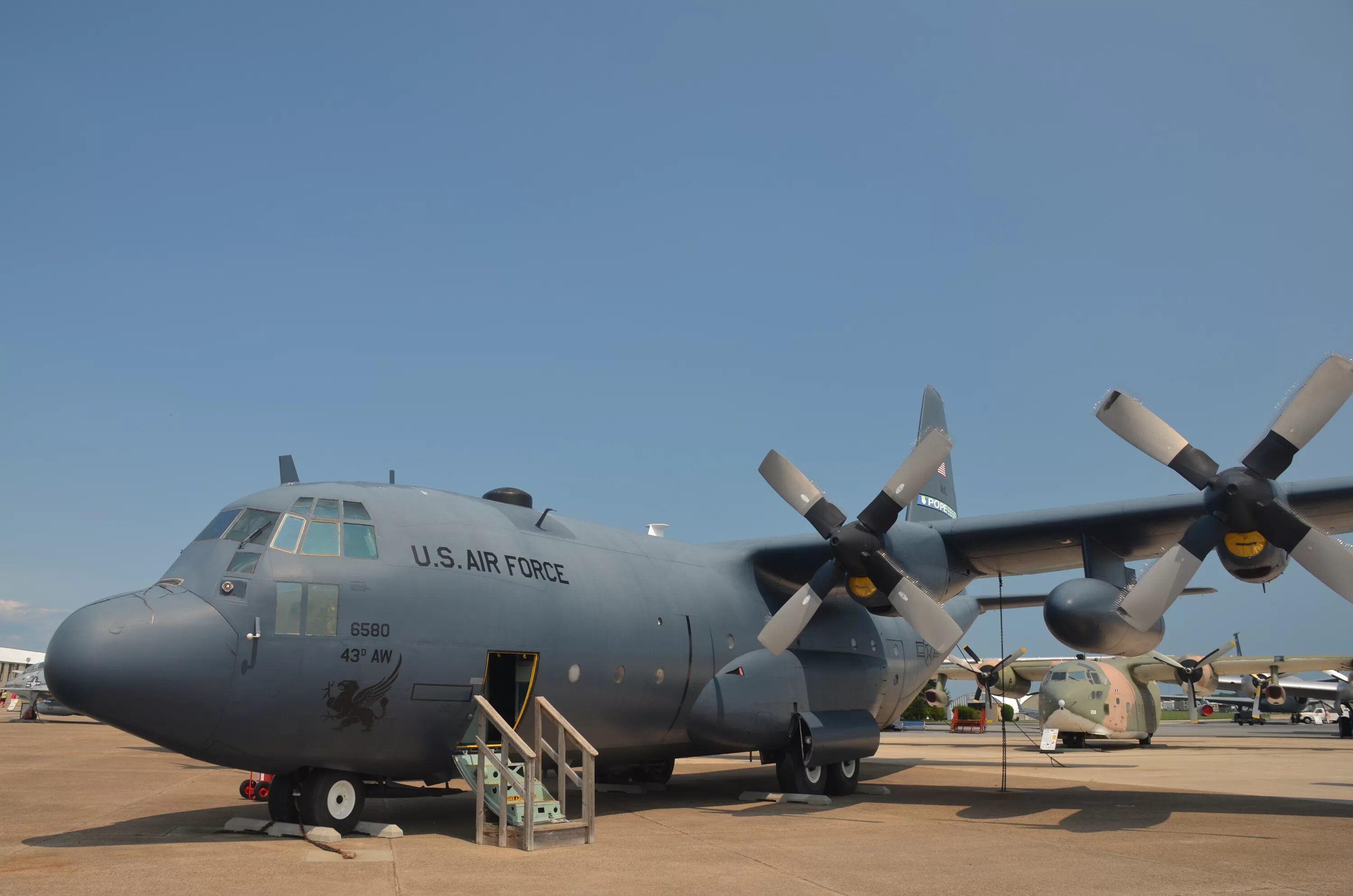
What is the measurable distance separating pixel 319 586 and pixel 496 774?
2.67m

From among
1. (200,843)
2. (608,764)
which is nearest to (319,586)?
(200,843)

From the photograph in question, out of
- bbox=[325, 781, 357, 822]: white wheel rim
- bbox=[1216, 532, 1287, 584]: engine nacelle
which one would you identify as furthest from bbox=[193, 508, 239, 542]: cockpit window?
bbox=[1216, 532, 1287, 584]: engine nacelle

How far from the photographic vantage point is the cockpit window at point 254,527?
31.2ft

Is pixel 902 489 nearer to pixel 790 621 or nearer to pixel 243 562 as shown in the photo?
pixel 790 621

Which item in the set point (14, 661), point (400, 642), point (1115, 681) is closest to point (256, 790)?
point (400, 642)

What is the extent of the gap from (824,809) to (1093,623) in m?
4.47

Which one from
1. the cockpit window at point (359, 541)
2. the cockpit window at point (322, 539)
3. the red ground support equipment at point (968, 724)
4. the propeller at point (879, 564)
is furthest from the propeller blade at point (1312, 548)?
the red ground support equipment at point (968, 724)

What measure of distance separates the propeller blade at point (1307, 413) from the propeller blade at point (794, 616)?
5618 mm

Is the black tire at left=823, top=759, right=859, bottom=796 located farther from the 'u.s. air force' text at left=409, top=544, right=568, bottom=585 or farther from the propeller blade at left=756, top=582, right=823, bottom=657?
the 'u.s. air force' text at left=409, top=544, right=568, bottom=585

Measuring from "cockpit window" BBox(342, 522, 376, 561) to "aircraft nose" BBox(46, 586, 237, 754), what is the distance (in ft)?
4.59

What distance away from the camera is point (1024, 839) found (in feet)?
34.6

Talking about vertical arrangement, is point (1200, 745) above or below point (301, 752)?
below

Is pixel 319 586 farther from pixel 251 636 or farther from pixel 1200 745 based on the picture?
pixel 1200 745

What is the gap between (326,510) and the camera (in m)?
10.0
